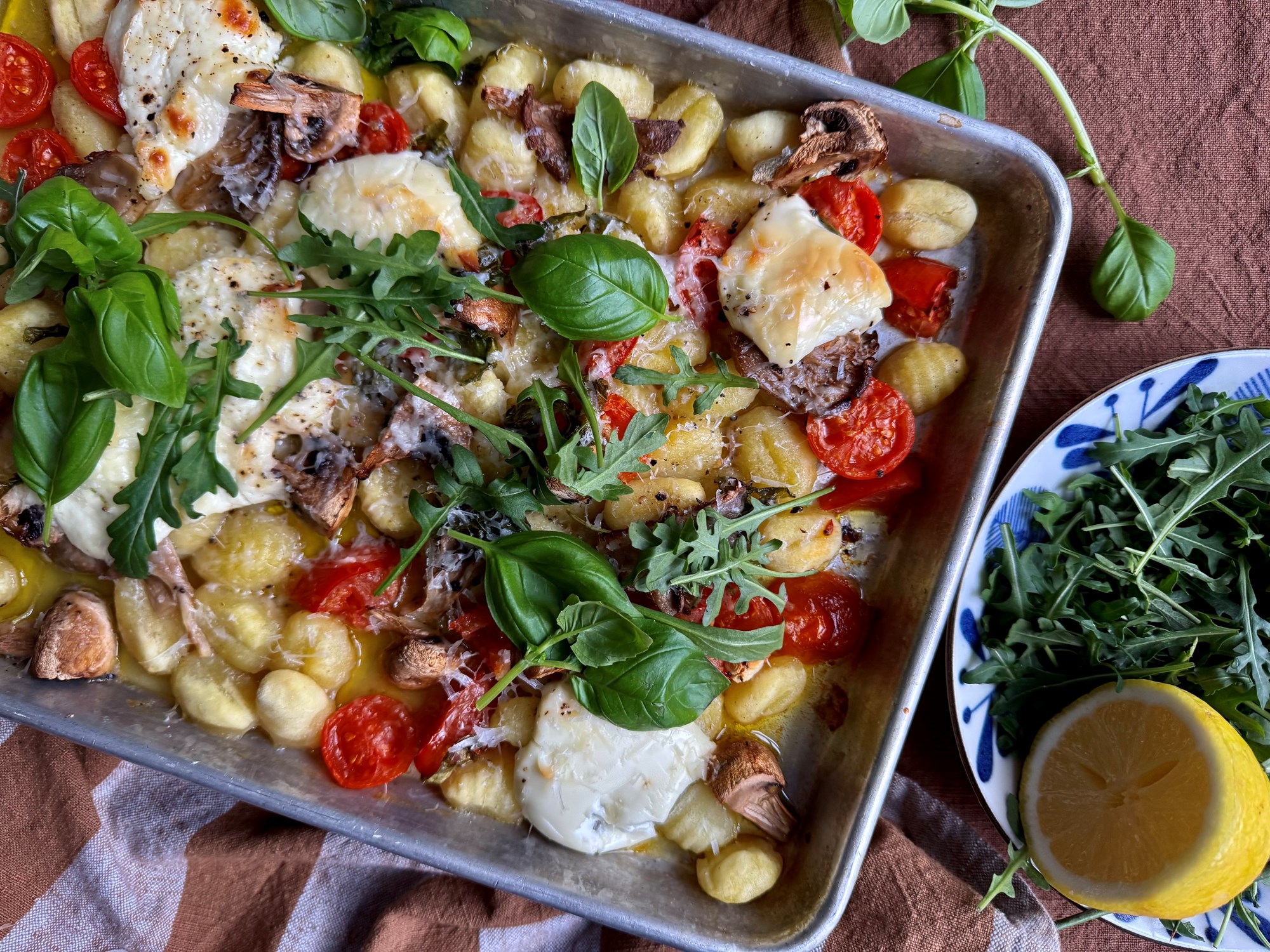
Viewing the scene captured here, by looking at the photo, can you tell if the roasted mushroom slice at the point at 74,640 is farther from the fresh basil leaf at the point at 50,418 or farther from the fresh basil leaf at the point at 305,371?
the fresh basil leaf at the point at 305,371

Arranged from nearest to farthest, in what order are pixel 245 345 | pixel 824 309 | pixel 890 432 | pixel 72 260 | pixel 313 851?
pixel 72 260
pixel 245 345
pixel 824 309
pixel 890 432
pixel 313 851

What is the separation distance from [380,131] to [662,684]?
1.75 metres

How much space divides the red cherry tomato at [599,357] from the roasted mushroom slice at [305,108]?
0.89m

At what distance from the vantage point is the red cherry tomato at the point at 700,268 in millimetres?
2471

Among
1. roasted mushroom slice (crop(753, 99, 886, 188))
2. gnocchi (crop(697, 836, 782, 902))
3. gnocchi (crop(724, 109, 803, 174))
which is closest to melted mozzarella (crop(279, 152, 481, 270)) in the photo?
gnocchi (crop(724, 109, 803, 174))

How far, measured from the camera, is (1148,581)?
2.46 metres

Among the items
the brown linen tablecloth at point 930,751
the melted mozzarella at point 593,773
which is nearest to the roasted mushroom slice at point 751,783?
the melted mozzarella at point 593,773

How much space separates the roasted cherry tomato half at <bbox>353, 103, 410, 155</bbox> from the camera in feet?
7.93

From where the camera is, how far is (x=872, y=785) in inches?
93.7

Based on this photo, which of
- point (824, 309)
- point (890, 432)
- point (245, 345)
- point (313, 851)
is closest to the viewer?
point (245, 345)

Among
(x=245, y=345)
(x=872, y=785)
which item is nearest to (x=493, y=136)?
(x=245, y=345)

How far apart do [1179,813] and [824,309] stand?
1.63 metres

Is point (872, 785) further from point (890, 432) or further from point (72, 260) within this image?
point (72, 260)

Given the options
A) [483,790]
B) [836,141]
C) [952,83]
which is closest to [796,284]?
[836,141]
